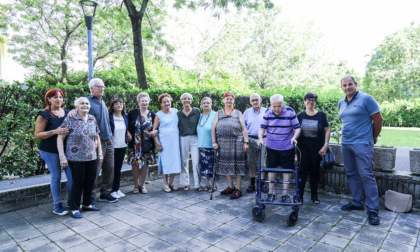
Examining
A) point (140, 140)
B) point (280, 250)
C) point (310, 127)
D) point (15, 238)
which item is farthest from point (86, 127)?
point (310, 127)

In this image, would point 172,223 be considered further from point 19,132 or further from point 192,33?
point 192,33

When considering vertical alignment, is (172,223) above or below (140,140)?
below

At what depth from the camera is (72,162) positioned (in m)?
A: 3.90

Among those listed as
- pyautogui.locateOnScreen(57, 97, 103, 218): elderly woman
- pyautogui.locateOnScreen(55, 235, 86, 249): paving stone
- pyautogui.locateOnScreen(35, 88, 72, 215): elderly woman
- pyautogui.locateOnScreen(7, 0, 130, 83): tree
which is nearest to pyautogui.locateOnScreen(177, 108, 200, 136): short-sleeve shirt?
pyautogui.locateOnScreen(57, 97, 103, 218): elderly woman

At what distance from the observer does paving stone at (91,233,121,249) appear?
3.12 m

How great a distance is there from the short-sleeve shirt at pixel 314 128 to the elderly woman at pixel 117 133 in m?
3.01

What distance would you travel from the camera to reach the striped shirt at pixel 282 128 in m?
4.35

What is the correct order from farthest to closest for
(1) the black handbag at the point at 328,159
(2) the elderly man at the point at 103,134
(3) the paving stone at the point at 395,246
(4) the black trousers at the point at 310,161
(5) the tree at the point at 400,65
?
(5) the tree at the point at 400,65
(1) the black handbag at the point at 328,159
(4) the black trousers at the point at 310,161
(2) the elderly man at the point at 103,134
(3) the paving stone at the point at 395,246

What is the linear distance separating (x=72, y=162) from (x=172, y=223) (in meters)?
1.65

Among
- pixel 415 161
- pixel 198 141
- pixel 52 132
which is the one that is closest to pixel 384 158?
pixel 415 161

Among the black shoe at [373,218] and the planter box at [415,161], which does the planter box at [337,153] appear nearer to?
the planter box at [415,161]

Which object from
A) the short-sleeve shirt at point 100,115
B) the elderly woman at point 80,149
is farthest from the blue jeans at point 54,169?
the short-sleeve shirt at point 100,115

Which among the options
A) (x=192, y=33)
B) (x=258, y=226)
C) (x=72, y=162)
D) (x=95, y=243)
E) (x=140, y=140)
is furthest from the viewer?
(x=192, y=33)

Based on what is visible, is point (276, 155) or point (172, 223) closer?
point (172, 223)
